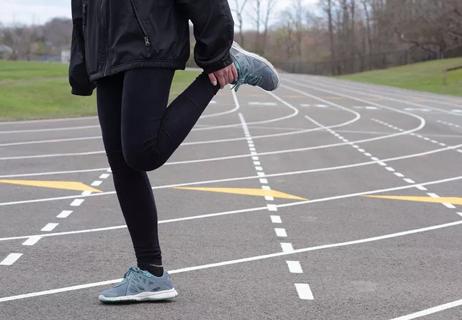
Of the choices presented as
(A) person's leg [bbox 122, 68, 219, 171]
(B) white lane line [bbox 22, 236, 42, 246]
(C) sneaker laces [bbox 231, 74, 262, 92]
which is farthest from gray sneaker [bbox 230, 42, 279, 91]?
(B) white lane line [bbox 22, 236, 42, 246]

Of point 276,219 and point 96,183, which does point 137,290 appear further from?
point 96,183

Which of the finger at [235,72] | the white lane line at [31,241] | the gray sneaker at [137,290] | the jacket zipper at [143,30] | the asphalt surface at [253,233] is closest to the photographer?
the jacket zipper at [143,30]

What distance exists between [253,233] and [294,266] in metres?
1.18

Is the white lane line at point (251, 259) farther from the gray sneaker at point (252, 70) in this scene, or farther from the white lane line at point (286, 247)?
the gray sneaker at point (252, 70)

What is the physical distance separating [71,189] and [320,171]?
3.74m

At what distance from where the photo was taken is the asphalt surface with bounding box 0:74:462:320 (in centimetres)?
411

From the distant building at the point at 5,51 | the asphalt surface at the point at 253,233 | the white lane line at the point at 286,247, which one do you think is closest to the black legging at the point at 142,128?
the asphalt surface at the point at 253,233

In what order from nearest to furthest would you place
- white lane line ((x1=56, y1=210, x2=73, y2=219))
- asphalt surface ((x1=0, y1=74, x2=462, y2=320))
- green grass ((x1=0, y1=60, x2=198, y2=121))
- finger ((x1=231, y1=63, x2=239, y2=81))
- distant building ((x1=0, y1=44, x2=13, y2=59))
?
finger ((x1=231, y1=63, x2=239, y2=81)) → asphalt surface ((x1=0, y1=74, x2=462, y2=320)) → white lane line ((x1=56, y1=210, x2=73, y2=219)) → green grass ((x1=0, y1=60, x2=198, y2=121)) → distant building ((x1=0, y1=44, x2=13, y2=59))

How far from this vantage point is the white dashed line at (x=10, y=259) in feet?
16.0

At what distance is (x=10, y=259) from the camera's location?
4988 millimetres

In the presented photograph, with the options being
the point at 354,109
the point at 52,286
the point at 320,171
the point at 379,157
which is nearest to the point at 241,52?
the point at 52,286

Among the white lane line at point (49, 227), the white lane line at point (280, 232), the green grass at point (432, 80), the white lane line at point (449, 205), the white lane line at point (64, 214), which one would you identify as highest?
the white lane line at point (49, 227)

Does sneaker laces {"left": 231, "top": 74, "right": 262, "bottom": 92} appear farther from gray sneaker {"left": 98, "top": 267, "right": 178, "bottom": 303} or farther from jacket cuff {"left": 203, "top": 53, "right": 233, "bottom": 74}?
gray sneaker {"left": 98, "top": 267, "right": 178, "bottom": 303}

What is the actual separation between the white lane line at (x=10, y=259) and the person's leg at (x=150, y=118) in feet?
5.49
